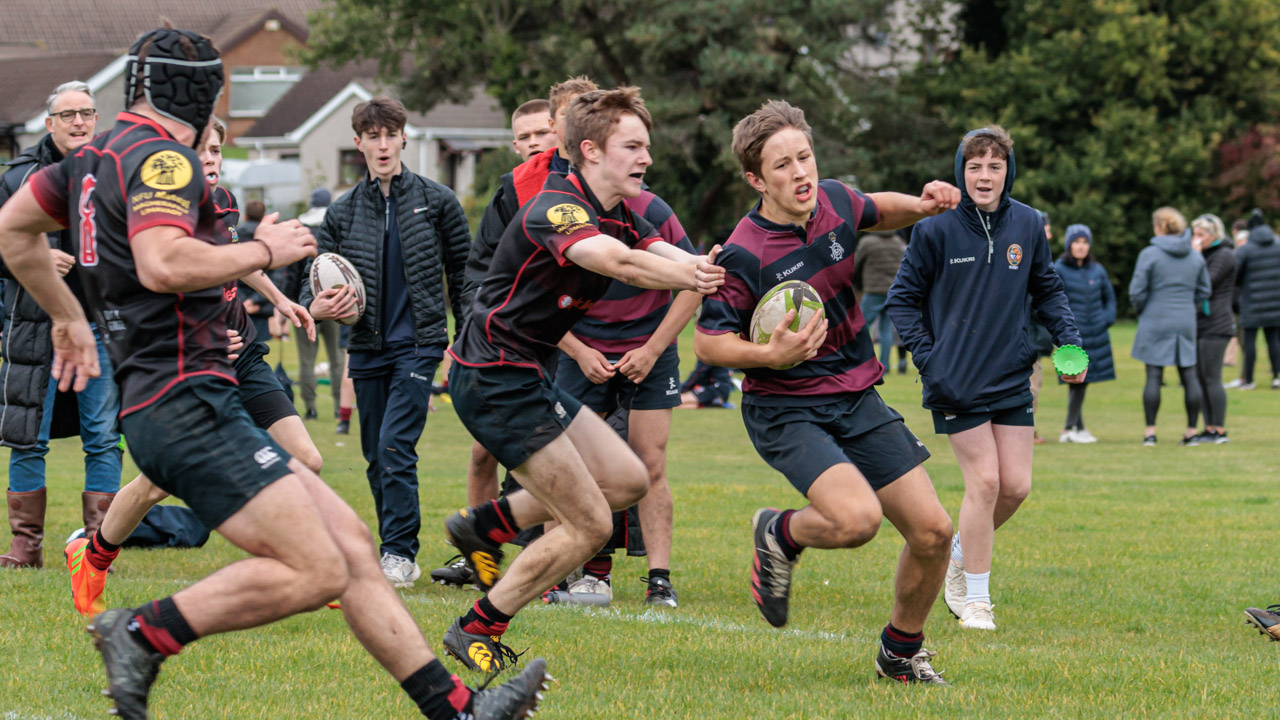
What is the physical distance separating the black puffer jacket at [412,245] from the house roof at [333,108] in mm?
42987

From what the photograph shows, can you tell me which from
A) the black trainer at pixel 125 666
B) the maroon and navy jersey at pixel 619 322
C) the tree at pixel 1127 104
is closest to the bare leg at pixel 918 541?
the maroon and navy jersey at pixel 619 322

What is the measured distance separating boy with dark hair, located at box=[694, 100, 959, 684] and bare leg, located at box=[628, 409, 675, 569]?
1.67 meters

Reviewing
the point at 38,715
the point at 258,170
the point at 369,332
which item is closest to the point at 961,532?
the point at 369,332

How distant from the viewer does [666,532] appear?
728 centimetres

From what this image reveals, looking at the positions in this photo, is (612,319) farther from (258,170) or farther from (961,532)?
(258,170)

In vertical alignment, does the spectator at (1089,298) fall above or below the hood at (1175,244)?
below

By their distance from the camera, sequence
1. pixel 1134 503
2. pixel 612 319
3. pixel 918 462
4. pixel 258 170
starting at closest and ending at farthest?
pixel 918 462, pixel 612 319, pixel 1134 503, pixel 258 170

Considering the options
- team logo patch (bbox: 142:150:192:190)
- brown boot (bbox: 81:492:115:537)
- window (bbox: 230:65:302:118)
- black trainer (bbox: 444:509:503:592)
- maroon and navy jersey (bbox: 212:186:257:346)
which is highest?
window (bbox: 230:65:302:118)

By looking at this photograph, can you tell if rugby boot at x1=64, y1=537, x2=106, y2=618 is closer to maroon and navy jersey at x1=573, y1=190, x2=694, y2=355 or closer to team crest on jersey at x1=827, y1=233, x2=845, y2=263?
maroon and navy jersey at x1=573, y1=190, x2=694, y2=355

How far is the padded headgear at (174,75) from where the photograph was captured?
13.5 feet

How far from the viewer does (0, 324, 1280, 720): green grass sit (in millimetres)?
5000

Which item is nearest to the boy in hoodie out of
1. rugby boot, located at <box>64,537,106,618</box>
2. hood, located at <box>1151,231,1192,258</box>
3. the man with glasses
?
rugby boot, located at <box>64,537,106,618</box>

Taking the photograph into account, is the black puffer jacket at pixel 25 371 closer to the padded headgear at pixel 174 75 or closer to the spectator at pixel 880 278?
the padded headgear at pixel 174 75

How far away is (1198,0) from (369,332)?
35.0m
